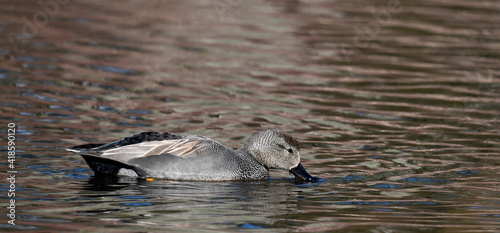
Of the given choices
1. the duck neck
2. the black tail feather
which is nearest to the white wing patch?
the black tail feather

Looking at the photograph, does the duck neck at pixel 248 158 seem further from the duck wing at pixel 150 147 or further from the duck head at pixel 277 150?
the duck wing at pixel 150 147

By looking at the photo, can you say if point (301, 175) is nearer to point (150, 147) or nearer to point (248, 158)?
point (248, 158)

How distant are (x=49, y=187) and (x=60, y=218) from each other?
1243 mm

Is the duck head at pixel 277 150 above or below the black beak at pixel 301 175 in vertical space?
above

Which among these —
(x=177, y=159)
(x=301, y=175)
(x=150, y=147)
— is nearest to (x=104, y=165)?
(x=150, y=147)

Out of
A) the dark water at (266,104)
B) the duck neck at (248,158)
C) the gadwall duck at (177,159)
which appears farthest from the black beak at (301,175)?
the duck neck at (248,158)

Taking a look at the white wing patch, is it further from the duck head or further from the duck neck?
the duck head

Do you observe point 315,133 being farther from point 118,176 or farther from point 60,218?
point 60,218

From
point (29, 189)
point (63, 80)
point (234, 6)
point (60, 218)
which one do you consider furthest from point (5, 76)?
point (234, 6)

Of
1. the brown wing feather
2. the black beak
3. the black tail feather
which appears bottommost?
the black beak

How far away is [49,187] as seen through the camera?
9.00 meters

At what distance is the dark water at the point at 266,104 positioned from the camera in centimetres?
841

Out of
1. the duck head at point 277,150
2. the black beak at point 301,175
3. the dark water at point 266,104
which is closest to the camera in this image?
the dark water at point 266,104

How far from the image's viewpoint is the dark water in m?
8.41
